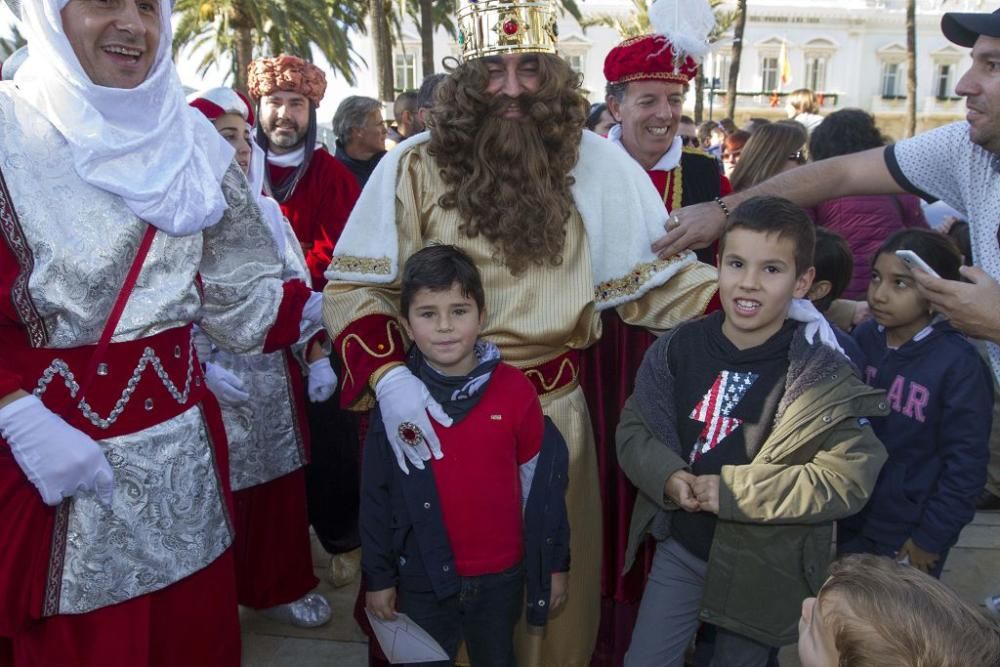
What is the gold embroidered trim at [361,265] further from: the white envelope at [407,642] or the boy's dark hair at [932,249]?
the boy's dark hair at [932,249]

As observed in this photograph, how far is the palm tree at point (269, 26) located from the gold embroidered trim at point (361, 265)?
487 inches

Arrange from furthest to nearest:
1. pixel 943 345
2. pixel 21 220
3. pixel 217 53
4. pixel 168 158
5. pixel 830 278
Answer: pixel 217 53, pixel 830 278, pixel 943 345, pixel 168 158, pixel 21 220

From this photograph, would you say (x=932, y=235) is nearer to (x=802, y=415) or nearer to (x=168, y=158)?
(x=802, y=415)

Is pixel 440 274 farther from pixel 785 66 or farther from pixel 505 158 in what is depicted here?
pixel 785 66

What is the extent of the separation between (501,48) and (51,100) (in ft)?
3.74

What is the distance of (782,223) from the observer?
2107 mm

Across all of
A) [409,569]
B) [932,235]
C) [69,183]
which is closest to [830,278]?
[932,235]

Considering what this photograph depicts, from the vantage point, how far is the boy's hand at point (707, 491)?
2.03m

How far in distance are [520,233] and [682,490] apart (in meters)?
0.81

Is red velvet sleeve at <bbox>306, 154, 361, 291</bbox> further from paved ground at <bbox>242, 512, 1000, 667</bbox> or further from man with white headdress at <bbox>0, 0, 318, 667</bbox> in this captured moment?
man with white headdress at <bbox>0, 0, 318, 667</bbox>

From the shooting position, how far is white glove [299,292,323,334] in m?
2.45

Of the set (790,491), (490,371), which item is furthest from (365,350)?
(790,491)

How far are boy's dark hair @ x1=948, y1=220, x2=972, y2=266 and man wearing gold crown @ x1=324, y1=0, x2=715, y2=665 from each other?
2.40 m

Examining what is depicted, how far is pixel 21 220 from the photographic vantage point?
1.75 meters
